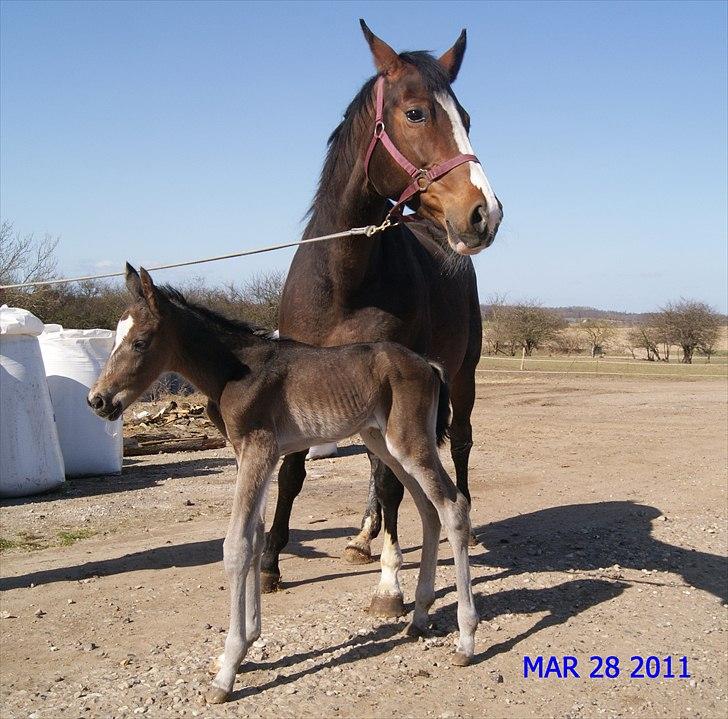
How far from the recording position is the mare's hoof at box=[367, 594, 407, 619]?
204 inches

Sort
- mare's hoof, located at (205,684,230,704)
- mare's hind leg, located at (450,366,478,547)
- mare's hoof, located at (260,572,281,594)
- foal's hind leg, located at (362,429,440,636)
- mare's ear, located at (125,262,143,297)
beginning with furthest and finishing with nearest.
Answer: mare's hind leg, located at (450,366,478,547) → mare's hoof, located at (260,572,281,594) → foal's hind leg, located at (362,429,440,636) → mare's ear, located at (125,262,143,297) → mare's hoof, located at (205,684,230,704)

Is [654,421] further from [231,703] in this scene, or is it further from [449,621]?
[231,703]

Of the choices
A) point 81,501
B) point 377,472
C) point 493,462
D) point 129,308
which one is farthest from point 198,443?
point 129,308

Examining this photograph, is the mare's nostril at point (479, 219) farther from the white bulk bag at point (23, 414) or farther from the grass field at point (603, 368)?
the grass field at point (603, 368)

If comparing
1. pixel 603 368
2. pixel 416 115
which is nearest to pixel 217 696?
pixel 416 115

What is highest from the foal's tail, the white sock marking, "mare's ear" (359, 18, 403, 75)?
"mare's ear" (359, 18, 403, 75)

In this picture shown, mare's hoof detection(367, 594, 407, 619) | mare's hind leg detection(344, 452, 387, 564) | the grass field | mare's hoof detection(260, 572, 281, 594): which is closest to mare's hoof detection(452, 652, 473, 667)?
mare's hoof detection(367, 594, 407, 619)

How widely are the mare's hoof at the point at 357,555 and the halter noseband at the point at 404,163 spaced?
9.89ft

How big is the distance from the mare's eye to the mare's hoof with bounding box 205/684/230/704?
11.0 feet

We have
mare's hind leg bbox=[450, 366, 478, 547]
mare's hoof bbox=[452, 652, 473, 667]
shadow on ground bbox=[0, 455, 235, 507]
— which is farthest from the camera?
shadow on ground bbox=[0, 455, 235, 507]

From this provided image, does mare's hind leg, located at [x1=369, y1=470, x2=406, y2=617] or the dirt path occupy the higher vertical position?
mare's hind leg, located at [x1=369, y1=470, x2=406, y2=617]

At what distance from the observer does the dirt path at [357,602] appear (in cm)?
423

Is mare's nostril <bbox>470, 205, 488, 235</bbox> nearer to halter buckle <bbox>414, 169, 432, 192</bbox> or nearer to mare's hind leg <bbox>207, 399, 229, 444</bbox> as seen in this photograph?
halter buckle <bbox>414, 169, 432, 192</bbox>

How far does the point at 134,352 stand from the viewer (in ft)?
14.2
